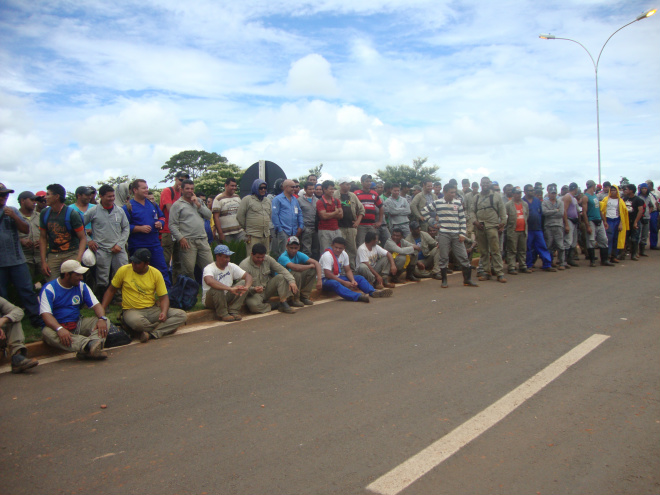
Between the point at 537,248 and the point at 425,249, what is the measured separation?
3.07 m

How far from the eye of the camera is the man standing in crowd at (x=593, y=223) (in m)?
13.4

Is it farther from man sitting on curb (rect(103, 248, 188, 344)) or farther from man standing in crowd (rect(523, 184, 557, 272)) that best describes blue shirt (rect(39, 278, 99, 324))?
man standing in crowd (rect(523, 184, 557, 272))

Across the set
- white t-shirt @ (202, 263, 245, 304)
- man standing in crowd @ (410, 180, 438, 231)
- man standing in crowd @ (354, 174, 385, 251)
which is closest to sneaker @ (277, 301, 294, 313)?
white t-shirt @ (202, 263, 245, 304)

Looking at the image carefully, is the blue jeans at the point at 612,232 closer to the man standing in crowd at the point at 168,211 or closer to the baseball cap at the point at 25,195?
the man standing in crowd at the point at 168,211

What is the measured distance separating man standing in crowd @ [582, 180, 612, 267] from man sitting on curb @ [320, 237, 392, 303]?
283 inches

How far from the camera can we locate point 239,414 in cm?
427

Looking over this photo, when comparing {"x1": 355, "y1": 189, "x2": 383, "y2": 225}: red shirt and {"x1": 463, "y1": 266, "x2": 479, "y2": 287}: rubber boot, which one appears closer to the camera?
{"x1": 463, "y1": 266, "x2": 479, "y2": 287}: rubber boot

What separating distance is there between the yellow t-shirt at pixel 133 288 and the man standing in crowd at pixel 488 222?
23.2ft

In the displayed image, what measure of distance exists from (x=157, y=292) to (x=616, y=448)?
5507 mm

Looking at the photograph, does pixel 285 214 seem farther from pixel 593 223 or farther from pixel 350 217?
pixel 593 223

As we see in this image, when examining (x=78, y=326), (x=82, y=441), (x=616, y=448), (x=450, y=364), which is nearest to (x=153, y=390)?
(x=82, y=441)

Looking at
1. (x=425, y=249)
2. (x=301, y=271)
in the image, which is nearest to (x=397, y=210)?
(x=425, y=249)

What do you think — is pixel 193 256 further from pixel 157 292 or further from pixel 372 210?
pixel 372 210

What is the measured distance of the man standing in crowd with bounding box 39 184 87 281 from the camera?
7098 millimetres
